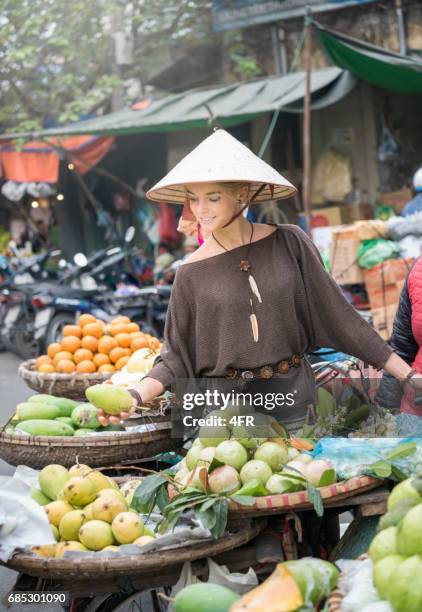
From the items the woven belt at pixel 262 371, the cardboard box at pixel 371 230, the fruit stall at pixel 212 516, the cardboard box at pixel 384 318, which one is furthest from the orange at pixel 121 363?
the cardboard box at pixel 371 230

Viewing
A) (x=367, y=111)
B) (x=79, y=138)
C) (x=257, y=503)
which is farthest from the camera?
(x=79, y=138)

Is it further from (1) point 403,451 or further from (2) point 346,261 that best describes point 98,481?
(2) point 346,261

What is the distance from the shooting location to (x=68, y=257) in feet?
46.6

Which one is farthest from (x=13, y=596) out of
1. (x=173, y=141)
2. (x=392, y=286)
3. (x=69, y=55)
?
(x=69, y=55)

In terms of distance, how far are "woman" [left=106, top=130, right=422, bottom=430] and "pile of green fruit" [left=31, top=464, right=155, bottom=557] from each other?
343 millimetres

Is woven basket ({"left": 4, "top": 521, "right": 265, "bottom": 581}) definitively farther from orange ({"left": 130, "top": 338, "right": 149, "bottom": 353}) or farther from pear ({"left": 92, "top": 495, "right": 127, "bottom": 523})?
orange ({"left": 130, "top": 338, "right": 149, "bottom": 353})

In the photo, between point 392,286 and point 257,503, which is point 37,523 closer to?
point 257,503

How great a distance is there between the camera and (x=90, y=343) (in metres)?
4.99

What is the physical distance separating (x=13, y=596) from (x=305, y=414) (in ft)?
3.48

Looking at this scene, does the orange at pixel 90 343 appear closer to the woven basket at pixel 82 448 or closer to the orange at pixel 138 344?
the orange at pixel 138 344

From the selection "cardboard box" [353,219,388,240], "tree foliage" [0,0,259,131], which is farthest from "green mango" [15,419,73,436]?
"tree foliage" [0,0,259,131]

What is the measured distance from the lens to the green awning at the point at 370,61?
881 centimetres

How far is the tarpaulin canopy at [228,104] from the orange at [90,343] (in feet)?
16.5

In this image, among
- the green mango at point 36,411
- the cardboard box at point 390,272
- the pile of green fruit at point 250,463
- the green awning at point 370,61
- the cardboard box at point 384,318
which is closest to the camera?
the pile of green fruit at point 250,463
